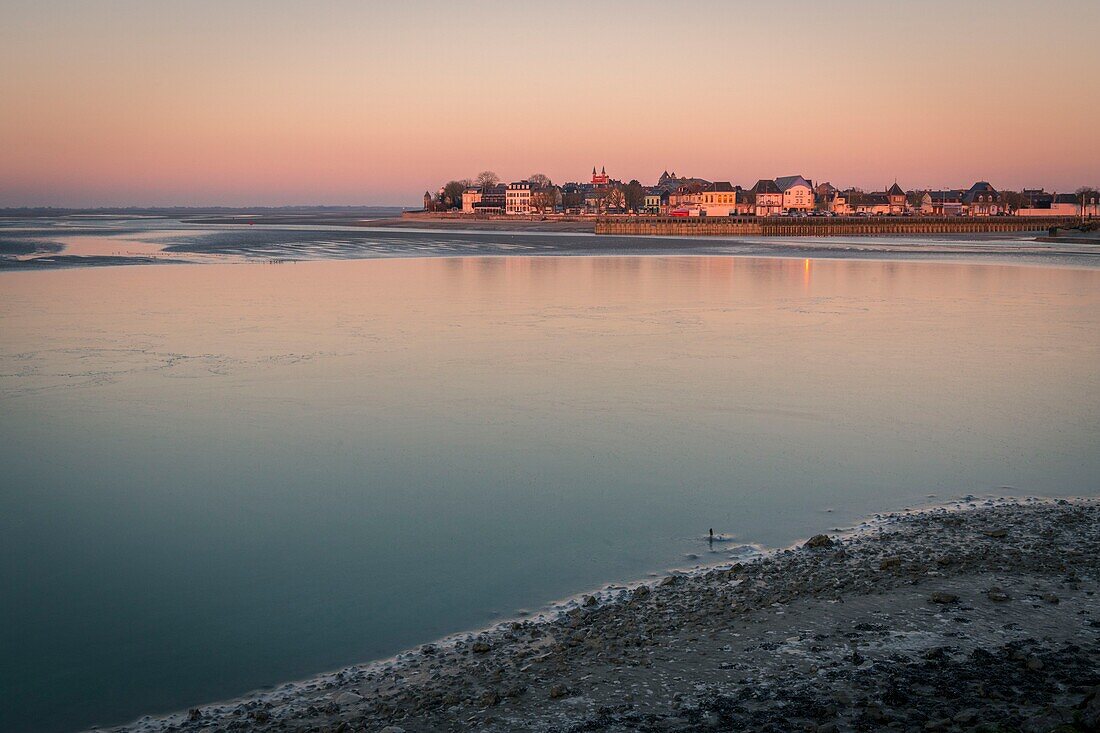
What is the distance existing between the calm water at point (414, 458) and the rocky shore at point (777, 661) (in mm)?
502

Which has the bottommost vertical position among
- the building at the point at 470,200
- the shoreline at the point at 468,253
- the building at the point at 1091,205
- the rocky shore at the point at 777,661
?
the rocky shore at the point at 777,661

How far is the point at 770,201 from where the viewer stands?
125 m

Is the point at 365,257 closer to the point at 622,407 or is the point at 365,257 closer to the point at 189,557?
the point at 622,407

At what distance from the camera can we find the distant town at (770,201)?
122m

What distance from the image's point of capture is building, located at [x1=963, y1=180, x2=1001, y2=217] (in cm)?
Answer: 12712

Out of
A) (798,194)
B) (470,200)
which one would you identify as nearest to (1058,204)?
(798,194)

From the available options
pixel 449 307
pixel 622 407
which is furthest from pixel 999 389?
pixel 449 307

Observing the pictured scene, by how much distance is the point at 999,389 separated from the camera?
13.0 meters

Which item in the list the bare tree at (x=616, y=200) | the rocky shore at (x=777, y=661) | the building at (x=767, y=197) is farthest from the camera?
the bare tree at (x=616, y=200)

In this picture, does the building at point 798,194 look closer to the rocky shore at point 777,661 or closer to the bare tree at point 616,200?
the bare tree at point 616,200

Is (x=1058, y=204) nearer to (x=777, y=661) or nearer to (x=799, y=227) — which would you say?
(x=799, y=227)

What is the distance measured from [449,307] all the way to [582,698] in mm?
17990

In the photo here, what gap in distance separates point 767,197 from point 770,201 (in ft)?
2.34

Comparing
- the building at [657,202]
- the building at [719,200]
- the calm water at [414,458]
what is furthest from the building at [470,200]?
the calm water at [414,458]
